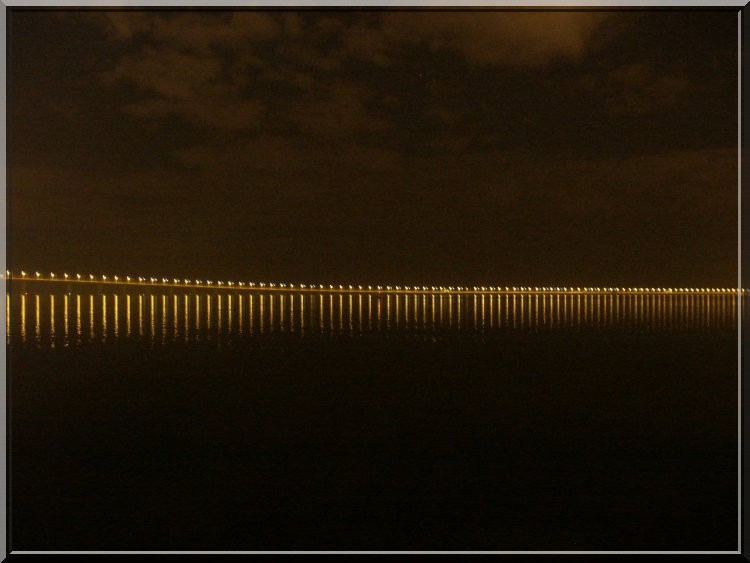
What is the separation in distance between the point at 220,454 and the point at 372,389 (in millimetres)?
1962

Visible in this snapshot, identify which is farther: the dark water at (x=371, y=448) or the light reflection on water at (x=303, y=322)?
the light reflection on water at (x=303, y=322)

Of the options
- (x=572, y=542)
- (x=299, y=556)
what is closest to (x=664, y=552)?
(x=572, y=542)

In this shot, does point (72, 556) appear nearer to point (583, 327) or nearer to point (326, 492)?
point (326, 492)

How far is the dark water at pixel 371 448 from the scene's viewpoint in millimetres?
3496

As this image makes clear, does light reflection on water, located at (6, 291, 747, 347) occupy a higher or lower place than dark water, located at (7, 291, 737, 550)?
higher

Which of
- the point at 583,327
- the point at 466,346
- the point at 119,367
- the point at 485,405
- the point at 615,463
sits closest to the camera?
the point at 615,463

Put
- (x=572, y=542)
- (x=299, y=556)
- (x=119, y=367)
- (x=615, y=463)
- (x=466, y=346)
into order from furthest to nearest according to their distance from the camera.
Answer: (x=466, y=346)
(x=119, y=367)
(x=615, y=463)
(x=572, y=542)
(x=299, y=556)

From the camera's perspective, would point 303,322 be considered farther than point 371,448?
Yes

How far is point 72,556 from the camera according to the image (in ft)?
10.2

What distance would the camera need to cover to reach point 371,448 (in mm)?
4574

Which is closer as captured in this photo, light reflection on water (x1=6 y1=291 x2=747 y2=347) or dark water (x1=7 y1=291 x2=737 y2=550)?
dark water (x1=7 y1=291 x2=737 y2=550)

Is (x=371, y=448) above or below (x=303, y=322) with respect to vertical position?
below

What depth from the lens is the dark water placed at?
3.50 metres

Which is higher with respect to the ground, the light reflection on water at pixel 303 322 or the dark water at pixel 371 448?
the light reflection on water at pixel 303 322
